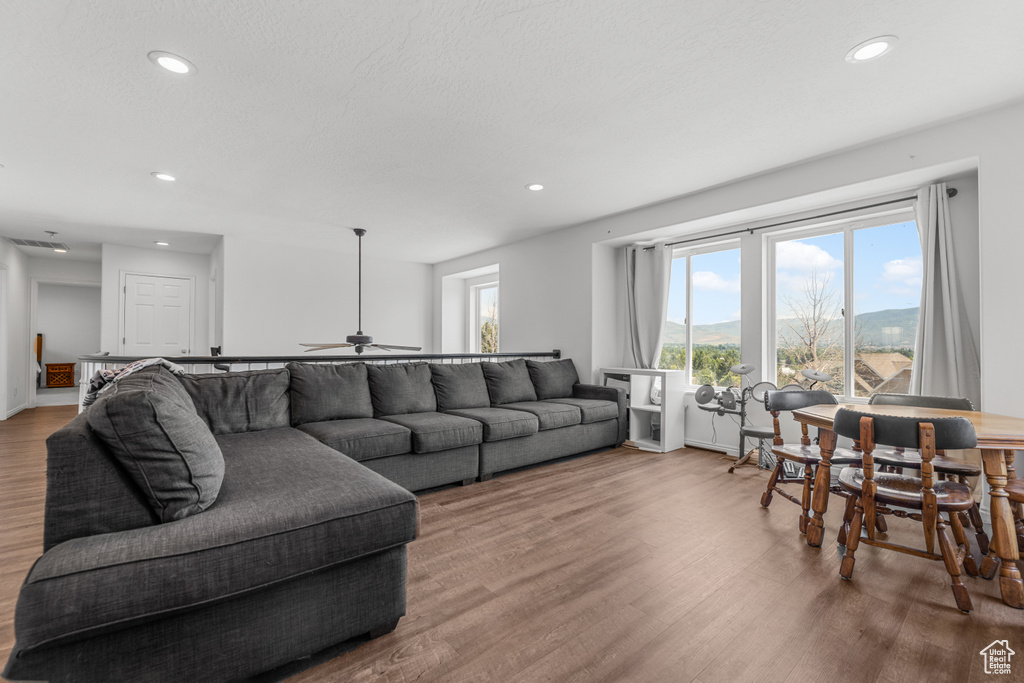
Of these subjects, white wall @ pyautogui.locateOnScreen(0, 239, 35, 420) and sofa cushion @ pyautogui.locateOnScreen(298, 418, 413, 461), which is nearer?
sofa cushion @ pyautogui.locateOnScreen(298, 418, 413, 461)

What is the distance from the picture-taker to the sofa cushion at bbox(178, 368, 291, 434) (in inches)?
113

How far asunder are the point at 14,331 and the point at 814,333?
33.6 ft

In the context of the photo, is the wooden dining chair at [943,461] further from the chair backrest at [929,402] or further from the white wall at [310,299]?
the white wall at [310,299]

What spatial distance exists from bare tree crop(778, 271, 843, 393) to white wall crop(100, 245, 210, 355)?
25.4ft

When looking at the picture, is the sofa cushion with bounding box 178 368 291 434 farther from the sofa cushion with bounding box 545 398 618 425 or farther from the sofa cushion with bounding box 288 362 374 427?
the sofa cushion with bounding box 545 398 618 425

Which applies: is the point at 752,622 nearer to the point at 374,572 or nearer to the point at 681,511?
the point at 681,511

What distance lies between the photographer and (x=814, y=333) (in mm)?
3980

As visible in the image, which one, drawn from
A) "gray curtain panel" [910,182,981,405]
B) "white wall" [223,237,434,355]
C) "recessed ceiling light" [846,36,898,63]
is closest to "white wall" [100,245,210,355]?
"white wall" [223,237,434,355]

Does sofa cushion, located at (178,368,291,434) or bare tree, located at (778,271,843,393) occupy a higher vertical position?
bare tree, located at (778,271,843,393)

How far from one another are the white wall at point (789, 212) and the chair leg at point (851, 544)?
149 cm

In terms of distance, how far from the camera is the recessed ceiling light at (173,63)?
218 centimetres

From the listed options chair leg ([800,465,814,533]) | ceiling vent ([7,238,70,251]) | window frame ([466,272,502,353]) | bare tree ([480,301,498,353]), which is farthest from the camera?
window frame ([466,272,502,353])

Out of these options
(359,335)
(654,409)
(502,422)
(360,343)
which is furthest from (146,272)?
(654,409)

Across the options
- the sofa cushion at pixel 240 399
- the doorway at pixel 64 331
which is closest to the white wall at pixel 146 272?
the doorway at pixel 64 331
